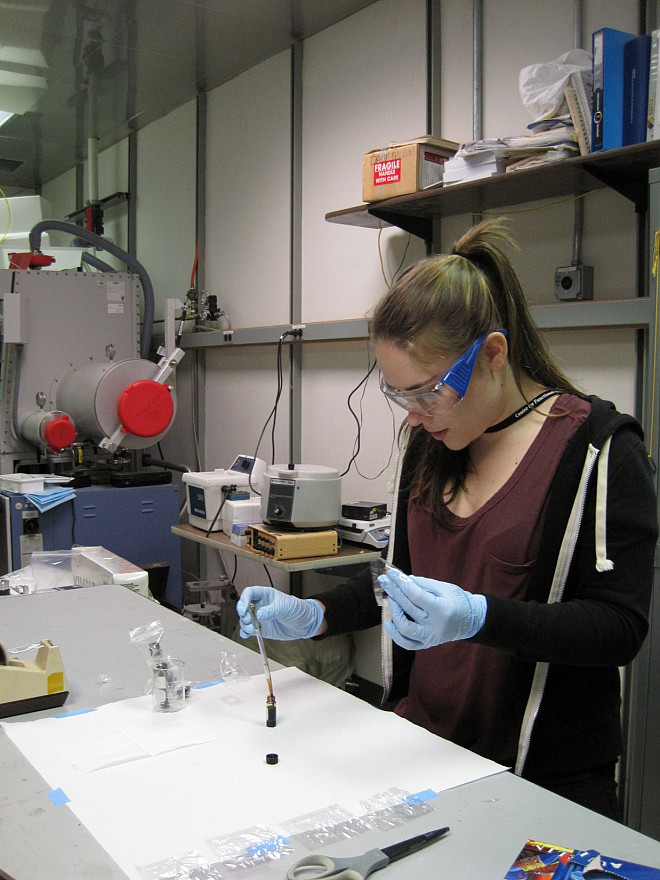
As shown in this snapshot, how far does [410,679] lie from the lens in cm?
138

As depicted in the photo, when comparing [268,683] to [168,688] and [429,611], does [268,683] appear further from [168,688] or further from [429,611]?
[429,611]

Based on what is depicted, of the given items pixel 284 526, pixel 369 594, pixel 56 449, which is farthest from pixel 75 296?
pixel 369 594

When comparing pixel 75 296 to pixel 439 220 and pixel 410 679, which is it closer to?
pixel 439 220

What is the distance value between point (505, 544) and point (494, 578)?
0.06 metres

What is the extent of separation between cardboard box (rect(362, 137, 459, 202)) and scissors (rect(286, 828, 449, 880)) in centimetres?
212

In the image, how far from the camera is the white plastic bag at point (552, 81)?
2.15 metres

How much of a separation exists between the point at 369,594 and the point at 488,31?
2.17 meters

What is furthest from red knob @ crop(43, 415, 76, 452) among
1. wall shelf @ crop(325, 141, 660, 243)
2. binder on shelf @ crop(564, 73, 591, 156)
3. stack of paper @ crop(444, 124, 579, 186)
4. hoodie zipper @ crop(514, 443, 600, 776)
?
hoodie zipper @ crop(514, 443, 600, 776)

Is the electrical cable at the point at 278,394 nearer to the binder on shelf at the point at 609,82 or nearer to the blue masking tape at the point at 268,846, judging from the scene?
the binder on shelf at the point at 609,82

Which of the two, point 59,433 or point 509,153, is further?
point 59,433

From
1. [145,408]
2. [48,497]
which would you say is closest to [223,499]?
[145,408]

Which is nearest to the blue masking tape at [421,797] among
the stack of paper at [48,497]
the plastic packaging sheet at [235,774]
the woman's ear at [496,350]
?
the plastic packaging sheet at [235,774]

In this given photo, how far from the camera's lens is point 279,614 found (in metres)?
1.31

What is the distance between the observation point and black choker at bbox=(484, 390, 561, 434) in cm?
130
